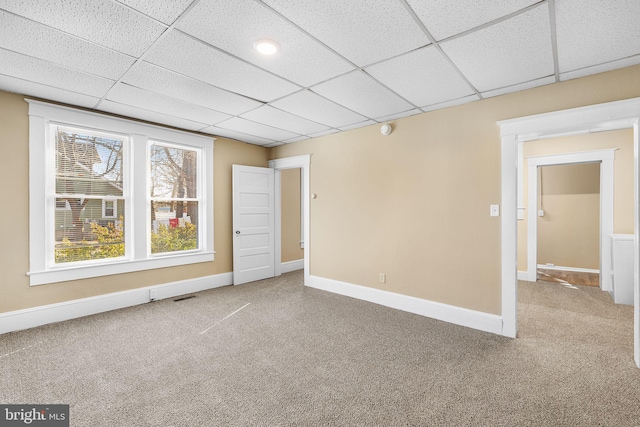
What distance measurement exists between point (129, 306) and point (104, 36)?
3.23 meters

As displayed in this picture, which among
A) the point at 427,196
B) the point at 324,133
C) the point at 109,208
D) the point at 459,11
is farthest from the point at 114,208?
the point at 459,11

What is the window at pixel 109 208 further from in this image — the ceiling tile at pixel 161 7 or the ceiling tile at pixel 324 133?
the ceiling tile at pixel 324 133

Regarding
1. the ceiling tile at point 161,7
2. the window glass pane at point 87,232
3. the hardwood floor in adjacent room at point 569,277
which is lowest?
the hardwood floor in adjacent room at point 569,277

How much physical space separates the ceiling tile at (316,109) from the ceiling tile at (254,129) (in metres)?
0.74

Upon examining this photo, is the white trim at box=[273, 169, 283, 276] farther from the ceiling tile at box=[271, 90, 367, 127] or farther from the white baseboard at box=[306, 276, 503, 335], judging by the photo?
the ceiling tile at box=[271, 90, 367, 127]

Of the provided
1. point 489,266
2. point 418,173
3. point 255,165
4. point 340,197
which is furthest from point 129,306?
point 489,266

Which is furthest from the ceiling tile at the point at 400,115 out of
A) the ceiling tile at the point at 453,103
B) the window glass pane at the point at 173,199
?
the window glass pane at the point at 173,199

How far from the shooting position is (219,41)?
2.03m

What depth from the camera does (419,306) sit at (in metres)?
3.62

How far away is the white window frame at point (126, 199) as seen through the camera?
3.14 metres

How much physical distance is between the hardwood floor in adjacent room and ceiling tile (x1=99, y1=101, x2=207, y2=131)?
21.2 feet

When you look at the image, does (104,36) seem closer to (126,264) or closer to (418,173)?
(126,264)

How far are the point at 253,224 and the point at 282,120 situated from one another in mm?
2122

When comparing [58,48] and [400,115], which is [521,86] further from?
[58,48]
